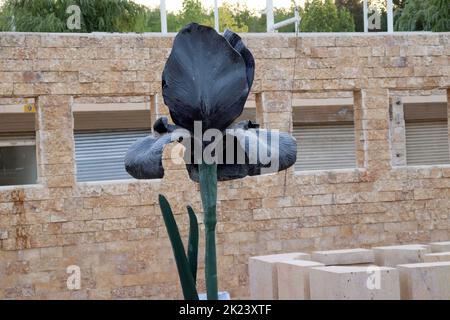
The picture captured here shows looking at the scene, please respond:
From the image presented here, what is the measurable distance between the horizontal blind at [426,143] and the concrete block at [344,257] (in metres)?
12.9

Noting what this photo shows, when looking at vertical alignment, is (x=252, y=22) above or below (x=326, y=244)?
above

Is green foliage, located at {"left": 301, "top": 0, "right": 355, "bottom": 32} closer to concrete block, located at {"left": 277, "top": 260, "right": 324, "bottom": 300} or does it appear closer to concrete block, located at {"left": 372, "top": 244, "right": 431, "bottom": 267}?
concrete block, located at {"left": 372, "top": 244, "right": 431, "bottom": 267}

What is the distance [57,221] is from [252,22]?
2652 cm

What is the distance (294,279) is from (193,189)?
3.76 meters

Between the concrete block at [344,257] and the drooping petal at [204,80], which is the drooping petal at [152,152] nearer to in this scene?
the drooping petal at [204,80]

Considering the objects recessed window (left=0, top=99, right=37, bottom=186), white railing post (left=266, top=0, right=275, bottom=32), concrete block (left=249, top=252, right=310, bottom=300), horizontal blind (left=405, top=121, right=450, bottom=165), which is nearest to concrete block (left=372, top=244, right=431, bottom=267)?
concrete block (left=249, top=252, right=310, bottom=300)

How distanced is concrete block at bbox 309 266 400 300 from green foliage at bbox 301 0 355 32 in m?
24.5

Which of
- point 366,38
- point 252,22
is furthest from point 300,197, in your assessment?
point 252,22

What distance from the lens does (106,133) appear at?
15.7m

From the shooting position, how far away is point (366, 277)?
569 centimetres

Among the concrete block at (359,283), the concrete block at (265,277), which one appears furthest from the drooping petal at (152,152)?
the concrete block at (265,277)

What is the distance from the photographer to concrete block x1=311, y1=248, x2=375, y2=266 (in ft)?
23.5
